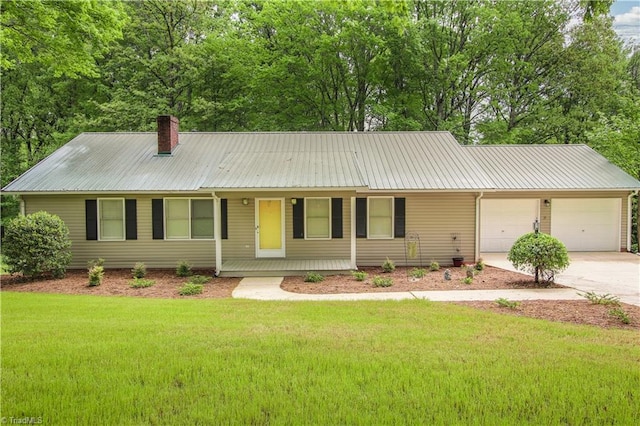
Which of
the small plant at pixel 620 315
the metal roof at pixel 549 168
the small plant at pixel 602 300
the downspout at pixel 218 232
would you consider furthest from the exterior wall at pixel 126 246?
the metal roof at pixel 549 168

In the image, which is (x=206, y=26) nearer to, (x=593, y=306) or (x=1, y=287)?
(x=1, y=287)

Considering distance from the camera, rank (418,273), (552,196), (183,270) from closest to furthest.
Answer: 1. (418,273)
2. (183,270)
3. (552,196)

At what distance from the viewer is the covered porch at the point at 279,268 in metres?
11.1

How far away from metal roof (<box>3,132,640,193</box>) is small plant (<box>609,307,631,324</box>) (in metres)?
5.94

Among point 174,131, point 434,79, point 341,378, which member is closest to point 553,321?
point 341,378

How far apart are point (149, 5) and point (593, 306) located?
24498 millimetres

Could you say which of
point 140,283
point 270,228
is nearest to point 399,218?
point 270,228

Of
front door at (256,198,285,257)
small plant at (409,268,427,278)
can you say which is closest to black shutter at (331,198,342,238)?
front door at (256,198,285,257)

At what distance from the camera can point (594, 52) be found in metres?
23.4

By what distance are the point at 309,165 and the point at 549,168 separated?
995 cm

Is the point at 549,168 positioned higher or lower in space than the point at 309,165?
higher

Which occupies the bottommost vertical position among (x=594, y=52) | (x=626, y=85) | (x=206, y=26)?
(x=626, y=85)

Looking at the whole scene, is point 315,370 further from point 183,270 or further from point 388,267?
point 183,270

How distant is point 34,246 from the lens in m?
10.4
